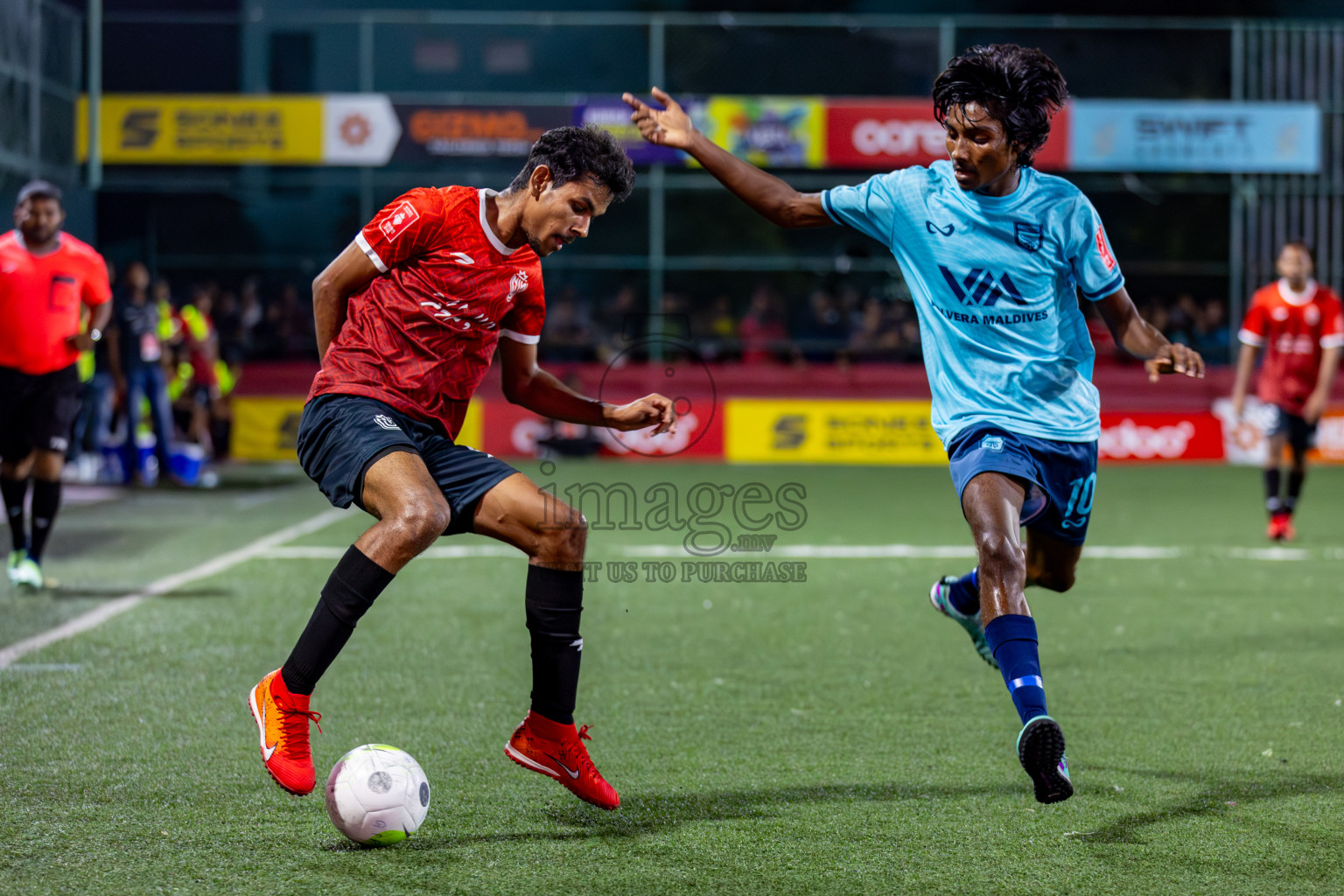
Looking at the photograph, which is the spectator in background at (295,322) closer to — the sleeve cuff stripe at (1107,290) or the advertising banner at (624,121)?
the advertising banner at (624,121)

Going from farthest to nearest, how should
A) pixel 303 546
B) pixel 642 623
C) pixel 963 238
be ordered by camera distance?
pixel 303 546
pixel 642 623
pixel 963 238

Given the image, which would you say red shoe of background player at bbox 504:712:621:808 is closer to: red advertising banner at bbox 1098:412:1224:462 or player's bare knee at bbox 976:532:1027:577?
player's bare knee at bbox 976:532:1027:577

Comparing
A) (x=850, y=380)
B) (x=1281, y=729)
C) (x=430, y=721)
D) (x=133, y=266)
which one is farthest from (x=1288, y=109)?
(x=430, y=721)

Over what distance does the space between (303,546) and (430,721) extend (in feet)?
17.2

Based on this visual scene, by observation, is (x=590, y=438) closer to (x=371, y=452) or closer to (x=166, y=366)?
(x=166, y=366)

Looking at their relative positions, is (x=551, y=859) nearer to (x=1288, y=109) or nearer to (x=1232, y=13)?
(x=1288, y=109)

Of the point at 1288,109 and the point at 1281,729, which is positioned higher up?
the point at 1288,109

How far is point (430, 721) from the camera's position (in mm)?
4961

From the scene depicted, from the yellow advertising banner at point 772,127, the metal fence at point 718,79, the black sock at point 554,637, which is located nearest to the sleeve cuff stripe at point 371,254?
the black sock at point 554,637

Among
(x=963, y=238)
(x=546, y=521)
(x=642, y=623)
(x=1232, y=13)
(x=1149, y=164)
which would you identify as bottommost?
(x=642, y=623)

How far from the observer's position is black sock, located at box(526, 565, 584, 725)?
400 centimetres

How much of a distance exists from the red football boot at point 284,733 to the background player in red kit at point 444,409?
0.01 m

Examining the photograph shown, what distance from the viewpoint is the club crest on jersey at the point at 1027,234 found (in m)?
4.11

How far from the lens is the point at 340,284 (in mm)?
4105
